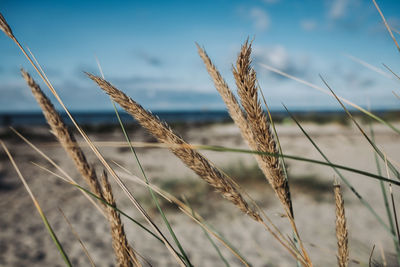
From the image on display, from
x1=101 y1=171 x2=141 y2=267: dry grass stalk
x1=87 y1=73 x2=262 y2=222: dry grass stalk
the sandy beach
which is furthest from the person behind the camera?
the sandy beach

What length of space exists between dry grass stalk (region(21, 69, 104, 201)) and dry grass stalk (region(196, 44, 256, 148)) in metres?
0.52

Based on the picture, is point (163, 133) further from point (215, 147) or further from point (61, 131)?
point (61, 131)

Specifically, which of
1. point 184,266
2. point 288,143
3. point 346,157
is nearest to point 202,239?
point 184,266

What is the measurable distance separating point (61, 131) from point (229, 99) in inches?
22.6

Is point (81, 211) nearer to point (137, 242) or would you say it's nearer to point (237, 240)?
point (137, 242)

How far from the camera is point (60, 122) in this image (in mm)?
874

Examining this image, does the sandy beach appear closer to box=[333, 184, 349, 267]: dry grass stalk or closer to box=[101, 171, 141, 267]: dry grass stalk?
box=[333, 184, 349, 267]: dry grass stalk

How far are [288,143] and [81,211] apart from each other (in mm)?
13173

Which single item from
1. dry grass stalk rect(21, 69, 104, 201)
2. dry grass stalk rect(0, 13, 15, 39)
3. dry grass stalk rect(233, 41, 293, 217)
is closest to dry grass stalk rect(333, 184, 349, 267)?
dry grass stalk rect(233, 41, 293, 217)

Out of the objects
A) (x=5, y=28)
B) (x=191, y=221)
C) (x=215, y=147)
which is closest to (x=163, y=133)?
(x=215, y=147)

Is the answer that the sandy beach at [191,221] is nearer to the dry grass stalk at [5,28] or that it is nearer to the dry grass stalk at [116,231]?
the dry grass stalk at [116,231]

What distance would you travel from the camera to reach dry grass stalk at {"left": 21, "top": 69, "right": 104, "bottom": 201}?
0.87m

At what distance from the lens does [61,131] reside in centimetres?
88

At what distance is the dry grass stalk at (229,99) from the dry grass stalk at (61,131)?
0.52m
